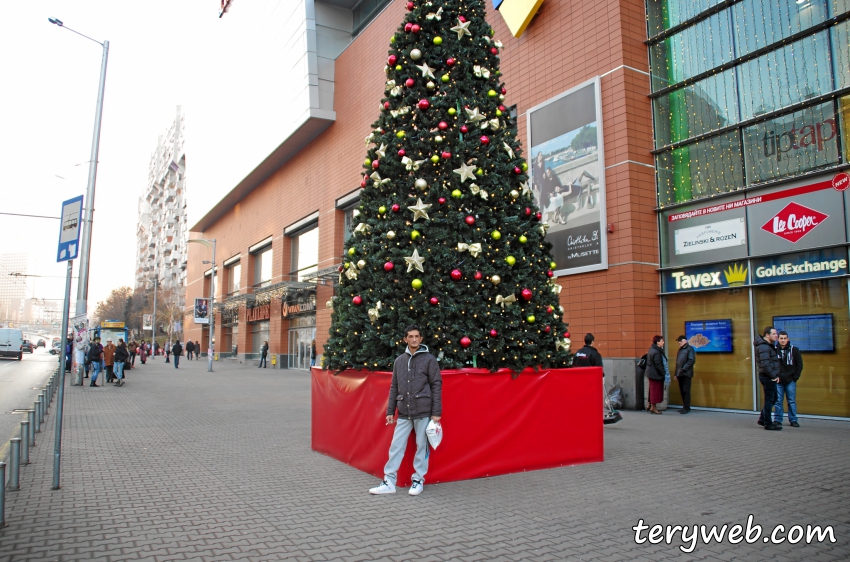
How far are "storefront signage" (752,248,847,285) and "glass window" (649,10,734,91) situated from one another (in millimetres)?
4873

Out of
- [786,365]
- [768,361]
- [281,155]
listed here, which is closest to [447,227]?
[768,361]

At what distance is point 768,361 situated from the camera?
10.5 meters

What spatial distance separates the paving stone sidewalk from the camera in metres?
4.57

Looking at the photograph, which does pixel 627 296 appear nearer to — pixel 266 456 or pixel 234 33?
pixel 266 456

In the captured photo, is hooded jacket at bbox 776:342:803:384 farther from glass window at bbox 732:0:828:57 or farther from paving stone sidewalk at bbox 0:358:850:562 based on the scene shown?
glass window at bbox 732:0:828:57

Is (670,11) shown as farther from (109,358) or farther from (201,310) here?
(201,310)

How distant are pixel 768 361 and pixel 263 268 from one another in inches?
1396

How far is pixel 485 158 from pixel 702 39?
994 centimetres

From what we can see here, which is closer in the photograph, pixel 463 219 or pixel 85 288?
pixel 463 219

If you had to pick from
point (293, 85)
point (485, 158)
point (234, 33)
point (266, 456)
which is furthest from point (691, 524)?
Answer: point (234, 33)

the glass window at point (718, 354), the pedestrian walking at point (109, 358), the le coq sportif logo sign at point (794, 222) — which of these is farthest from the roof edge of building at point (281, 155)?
the le coq sportif logo sign at point (794, 222)

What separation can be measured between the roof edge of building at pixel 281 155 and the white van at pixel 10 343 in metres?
15.8

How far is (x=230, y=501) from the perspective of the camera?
19.7ft

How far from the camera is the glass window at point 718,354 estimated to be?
13234 mm
